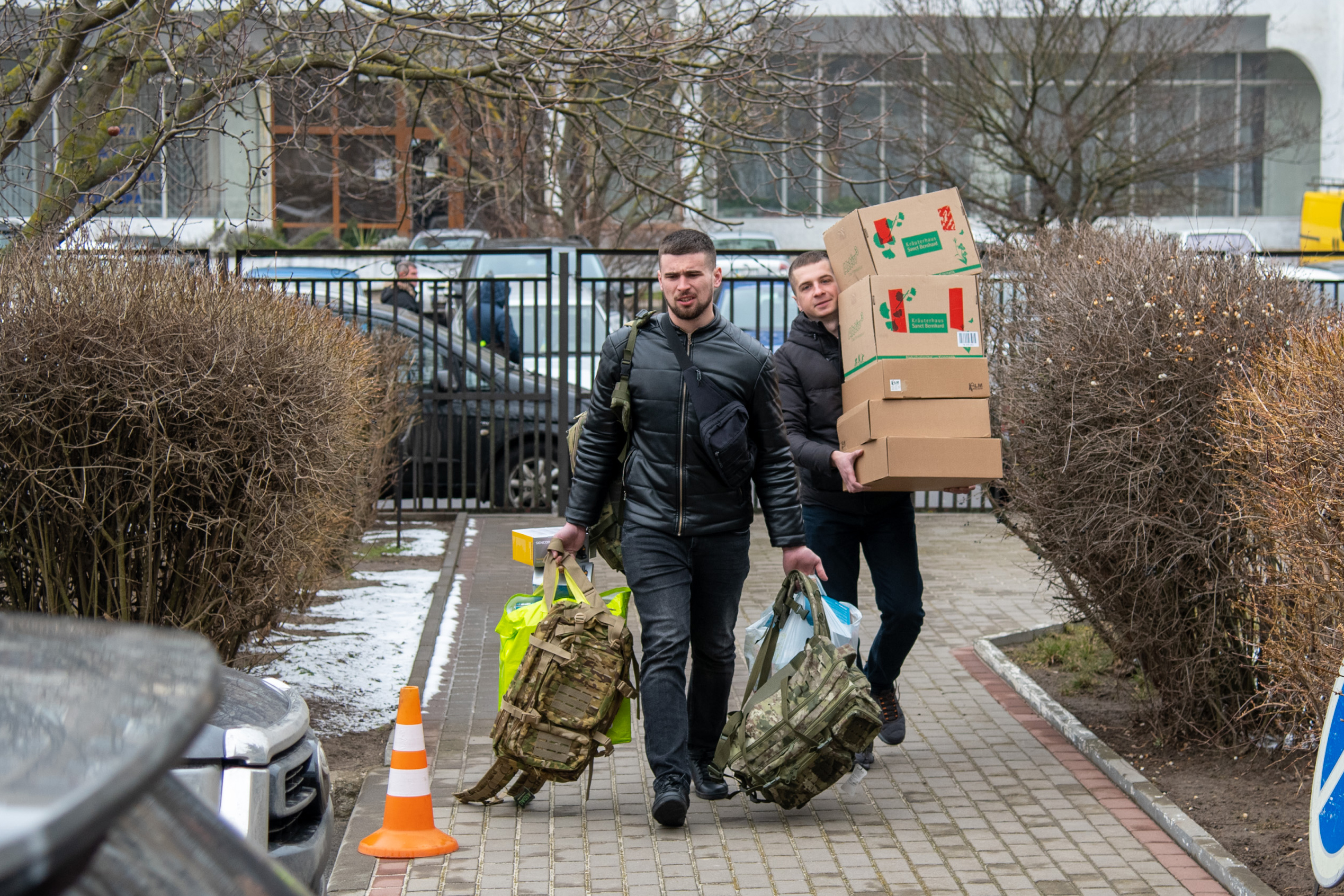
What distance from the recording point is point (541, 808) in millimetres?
5352

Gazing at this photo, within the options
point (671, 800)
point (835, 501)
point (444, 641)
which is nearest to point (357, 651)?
point (444, 641)

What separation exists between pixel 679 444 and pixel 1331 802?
2338 mm

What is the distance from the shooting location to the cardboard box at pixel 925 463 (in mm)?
5410

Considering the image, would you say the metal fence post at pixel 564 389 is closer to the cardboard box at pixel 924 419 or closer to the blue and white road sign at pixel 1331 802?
the cardboard box at pixel 924 419

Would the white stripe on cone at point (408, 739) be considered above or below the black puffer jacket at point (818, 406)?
below

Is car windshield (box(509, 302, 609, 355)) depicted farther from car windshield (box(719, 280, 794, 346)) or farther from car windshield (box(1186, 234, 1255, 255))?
car windshield (box(1186, 234, 1255, 255))

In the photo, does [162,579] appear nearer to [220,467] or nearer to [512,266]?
[220,467]

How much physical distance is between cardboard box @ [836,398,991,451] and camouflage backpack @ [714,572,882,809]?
82 cm

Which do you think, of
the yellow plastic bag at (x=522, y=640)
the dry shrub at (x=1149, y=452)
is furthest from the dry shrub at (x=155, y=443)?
the dry shrub at (x=1149, y=452)

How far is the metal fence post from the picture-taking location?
12406 millimetres

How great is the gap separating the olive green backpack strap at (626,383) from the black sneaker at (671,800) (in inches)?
48.3

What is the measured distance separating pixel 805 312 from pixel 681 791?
1977 millimetres

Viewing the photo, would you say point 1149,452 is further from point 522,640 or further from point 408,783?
point 408,783

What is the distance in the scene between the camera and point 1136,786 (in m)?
5.47
